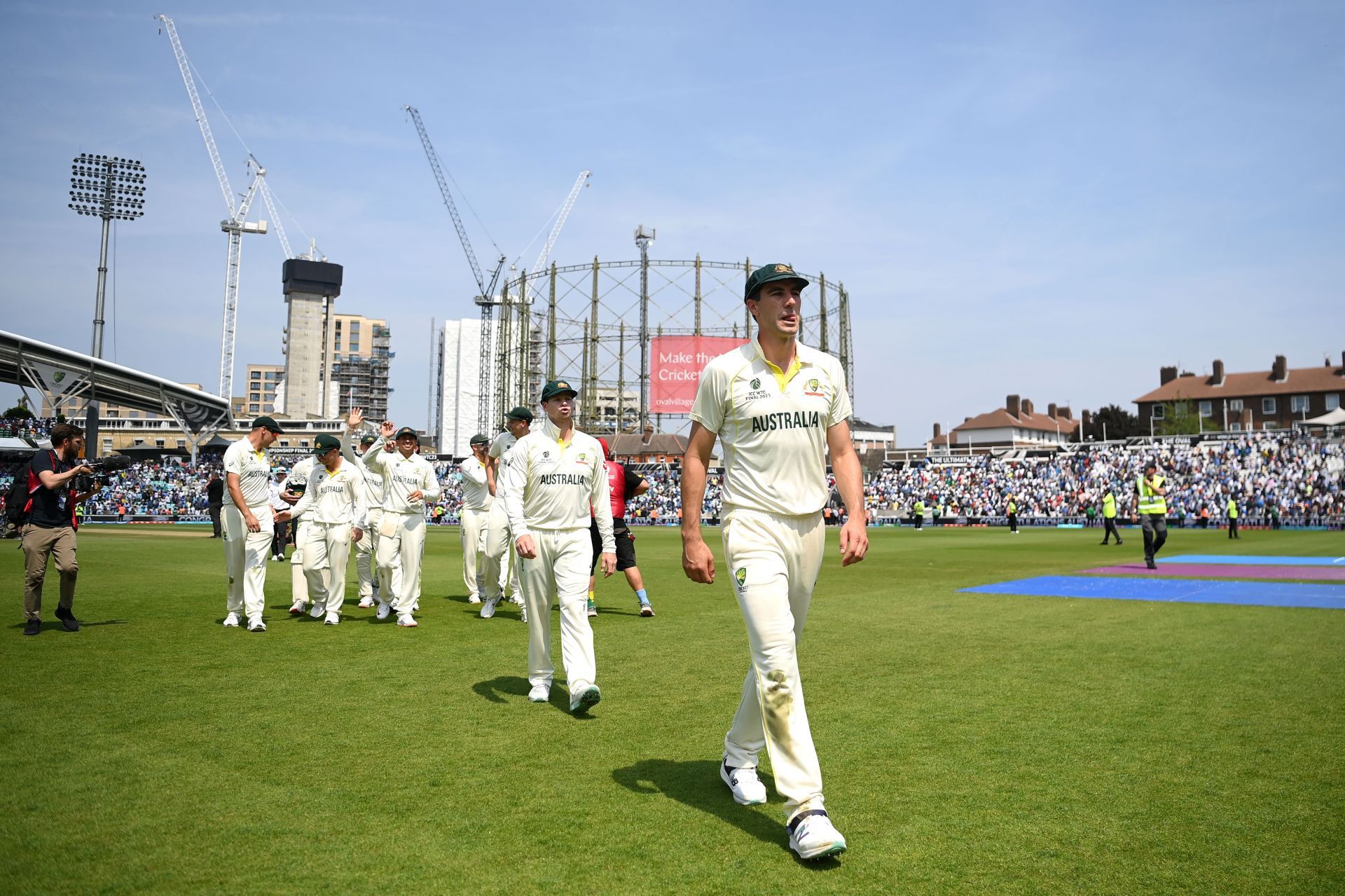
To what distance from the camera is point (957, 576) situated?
16469 millimetres

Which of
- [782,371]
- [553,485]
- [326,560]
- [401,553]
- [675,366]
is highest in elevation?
[675,366]

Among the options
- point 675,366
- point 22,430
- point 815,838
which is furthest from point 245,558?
point 22,430

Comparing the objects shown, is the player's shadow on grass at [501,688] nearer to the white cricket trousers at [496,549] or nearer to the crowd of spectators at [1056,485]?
the white cricket trousers at [496,549]


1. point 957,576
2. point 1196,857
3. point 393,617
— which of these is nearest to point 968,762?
point 1196,857

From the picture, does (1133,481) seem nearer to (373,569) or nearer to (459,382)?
(373,569)

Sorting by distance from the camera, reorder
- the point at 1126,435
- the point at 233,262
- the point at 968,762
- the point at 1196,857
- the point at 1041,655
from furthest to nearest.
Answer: the point at 233,262 → the point at 1126,435 → the point at 1041,655 → the point at 968,762 → the point at 1196,857

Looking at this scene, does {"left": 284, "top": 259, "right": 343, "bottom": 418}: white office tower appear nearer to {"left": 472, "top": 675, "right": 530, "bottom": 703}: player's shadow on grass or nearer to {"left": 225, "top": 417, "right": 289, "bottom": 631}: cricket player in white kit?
{"left": 225, "top": 417, "right": 289, "bottom": 631}: cricket player in white kit

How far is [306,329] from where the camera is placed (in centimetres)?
14962

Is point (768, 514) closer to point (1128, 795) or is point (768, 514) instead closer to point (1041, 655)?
point (1128, 795)

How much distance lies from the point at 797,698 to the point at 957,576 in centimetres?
1333

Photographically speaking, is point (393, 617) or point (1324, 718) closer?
point (1324, 718)

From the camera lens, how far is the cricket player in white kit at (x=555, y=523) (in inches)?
257

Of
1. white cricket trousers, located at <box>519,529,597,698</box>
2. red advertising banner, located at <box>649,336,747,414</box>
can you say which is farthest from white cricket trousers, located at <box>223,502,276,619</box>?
red advertising banner, located at <box>649,336,747,414</box>

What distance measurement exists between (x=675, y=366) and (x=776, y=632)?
4857cm
